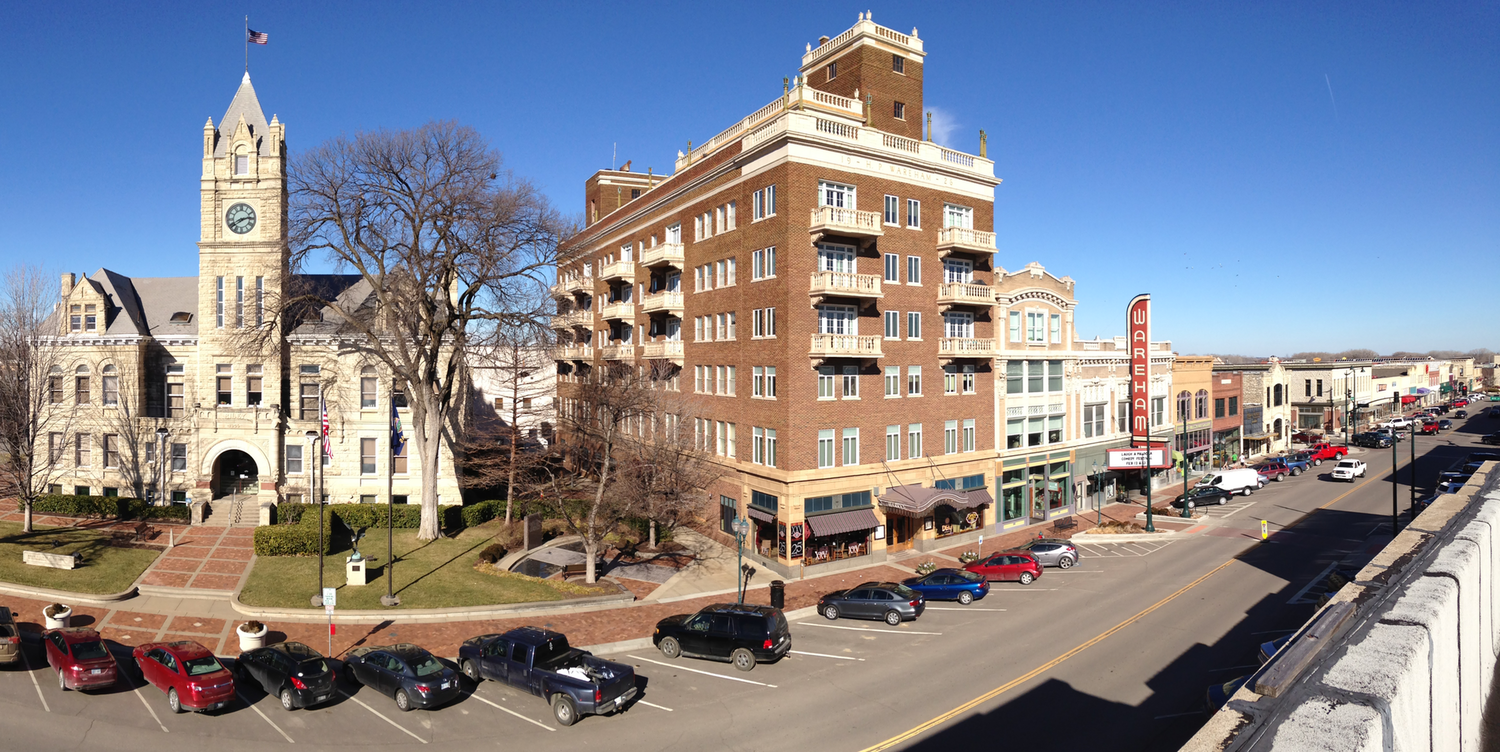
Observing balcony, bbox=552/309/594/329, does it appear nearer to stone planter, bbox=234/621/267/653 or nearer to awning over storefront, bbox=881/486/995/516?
awning over storefront, bbox=881/486/995/516

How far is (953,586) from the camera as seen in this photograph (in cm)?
3130

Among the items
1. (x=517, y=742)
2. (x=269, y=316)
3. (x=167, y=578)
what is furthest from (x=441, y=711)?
(x=269, y=316)

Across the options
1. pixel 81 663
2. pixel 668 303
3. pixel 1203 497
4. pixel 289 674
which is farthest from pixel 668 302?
pixel 1203 497

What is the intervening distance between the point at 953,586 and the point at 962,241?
65.0 feet

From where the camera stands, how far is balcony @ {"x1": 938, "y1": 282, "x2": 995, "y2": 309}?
41.7 m

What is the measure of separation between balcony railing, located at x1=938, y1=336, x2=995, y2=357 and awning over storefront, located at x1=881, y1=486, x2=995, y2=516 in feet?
25.4

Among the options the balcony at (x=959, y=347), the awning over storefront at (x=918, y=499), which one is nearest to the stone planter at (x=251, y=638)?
the awning over storefront at (x=918, y=499)

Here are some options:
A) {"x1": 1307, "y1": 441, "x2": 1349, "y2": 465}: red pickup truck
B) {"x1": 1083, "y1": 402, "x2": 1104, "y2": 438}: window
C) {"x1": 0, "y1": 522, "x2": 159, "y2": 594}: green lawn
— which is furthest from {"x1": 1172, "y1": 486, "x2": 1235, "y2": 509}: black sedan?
{"x1": 0, "y1": 522, "x2": 159, "y2": 594}: green lawn

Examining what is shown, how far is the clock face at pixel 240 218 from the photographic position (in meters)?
45.1

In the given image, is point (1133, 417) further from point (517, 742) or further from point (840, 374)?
point (517, 742)

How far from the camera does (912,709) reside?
20.3m

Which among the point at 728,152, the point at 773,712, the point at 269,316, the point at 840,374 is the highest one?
the point at 728,152

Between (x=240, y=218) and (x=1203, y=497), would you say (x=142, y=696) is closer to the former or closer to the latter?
(x=240, y=218)

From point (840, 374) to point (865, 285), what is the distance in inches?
184
